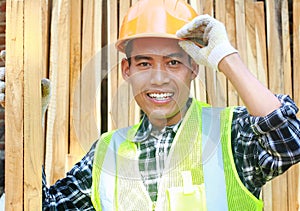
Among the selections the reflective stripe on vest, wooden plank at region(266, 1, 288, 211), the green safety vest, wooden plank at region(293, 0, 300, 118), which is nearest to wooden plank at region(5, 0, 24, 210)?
the green safety vest

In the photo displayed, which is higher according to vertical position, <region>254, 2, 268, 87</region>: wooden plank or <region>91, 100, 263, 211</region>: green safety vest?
<region>254, 2, 268, 87</region>: wooden plank

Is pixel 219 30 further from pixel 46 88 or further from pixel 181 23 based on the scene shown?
pixel 46 88

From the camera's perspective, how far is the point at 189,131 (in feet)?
9.61

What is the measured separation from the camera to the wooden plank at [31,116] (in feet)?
7.14

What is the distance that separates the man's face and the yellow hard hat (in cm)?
4

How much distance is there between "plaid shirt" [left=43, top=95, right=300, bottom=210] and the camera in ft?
8.39

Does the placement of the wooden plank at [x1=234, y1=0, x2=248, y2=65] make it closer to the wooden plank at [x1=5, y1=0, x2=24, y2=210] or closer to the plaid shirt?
the plaid shirt

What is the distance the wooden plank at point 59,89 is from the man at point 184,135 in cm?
110

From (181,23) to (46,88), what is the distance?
2.26 feet

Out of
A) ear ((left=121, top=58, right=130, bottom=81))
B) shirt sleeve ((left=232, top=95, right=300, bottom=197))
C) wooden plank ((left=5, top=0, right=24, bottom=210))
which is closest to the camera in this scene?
wooden plank ((left=5, top=0, right=24, bottom=210))

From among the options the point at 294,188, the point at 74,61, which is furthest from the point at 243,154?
the point at 74,61

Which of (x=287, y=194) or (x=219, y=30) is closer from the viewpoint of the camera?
(x=219, y=30)

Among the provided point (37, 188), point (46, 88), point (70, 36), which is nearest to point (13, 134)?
point (37, 188)

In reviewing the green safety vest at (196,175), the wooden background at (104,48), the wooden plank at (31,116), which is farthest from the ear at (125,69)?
the wooden plank at (31,116)
